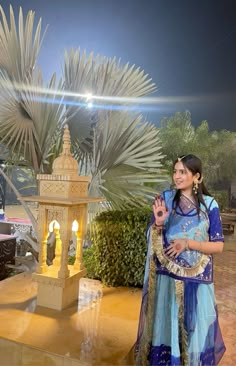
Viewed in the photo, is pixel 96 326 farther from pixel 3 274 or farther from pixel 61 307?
pixel 3 274

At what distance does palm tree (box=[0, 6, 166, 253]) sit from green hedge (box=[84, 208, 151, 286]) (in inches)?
7.1

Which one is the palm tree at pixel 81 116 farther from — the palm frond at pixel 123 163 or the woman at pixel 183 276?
the woman at pixel 183 276

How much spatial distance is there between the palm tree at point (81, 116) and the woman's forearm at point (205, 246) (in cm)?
137

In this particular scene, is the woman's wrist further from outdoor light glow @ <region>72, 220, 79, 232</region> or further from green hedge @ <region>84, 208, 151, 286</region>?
green hedge @ <region>84, 208, 151, 286</region>

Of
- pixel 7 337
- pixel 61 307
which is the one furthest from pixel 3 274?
pixel 7 337

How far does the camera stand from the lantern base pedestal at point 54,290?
2324 millimetres

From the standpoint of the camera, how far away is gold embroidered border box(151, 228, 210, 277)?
157 centimetres

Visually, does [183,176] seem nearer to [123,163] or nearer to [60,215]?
[60,215]

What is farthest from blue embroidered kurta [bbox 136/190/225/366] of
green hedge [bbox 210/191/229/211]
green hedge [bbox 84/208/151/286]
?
green hedge [bbox 210/191/229/211]

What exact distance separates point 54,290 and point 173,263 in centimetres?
113

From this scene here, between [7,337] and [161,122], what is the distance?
5.40 meters

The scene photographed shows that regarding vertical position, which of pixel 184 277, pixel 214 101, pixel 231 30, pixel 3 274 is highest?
pixel 231 30

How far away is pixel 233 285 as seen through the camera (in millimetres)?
3633

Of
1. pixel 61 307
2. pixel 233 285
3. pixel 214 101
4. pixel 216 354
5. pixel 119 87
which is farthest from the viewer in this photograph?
pixel 214 101
